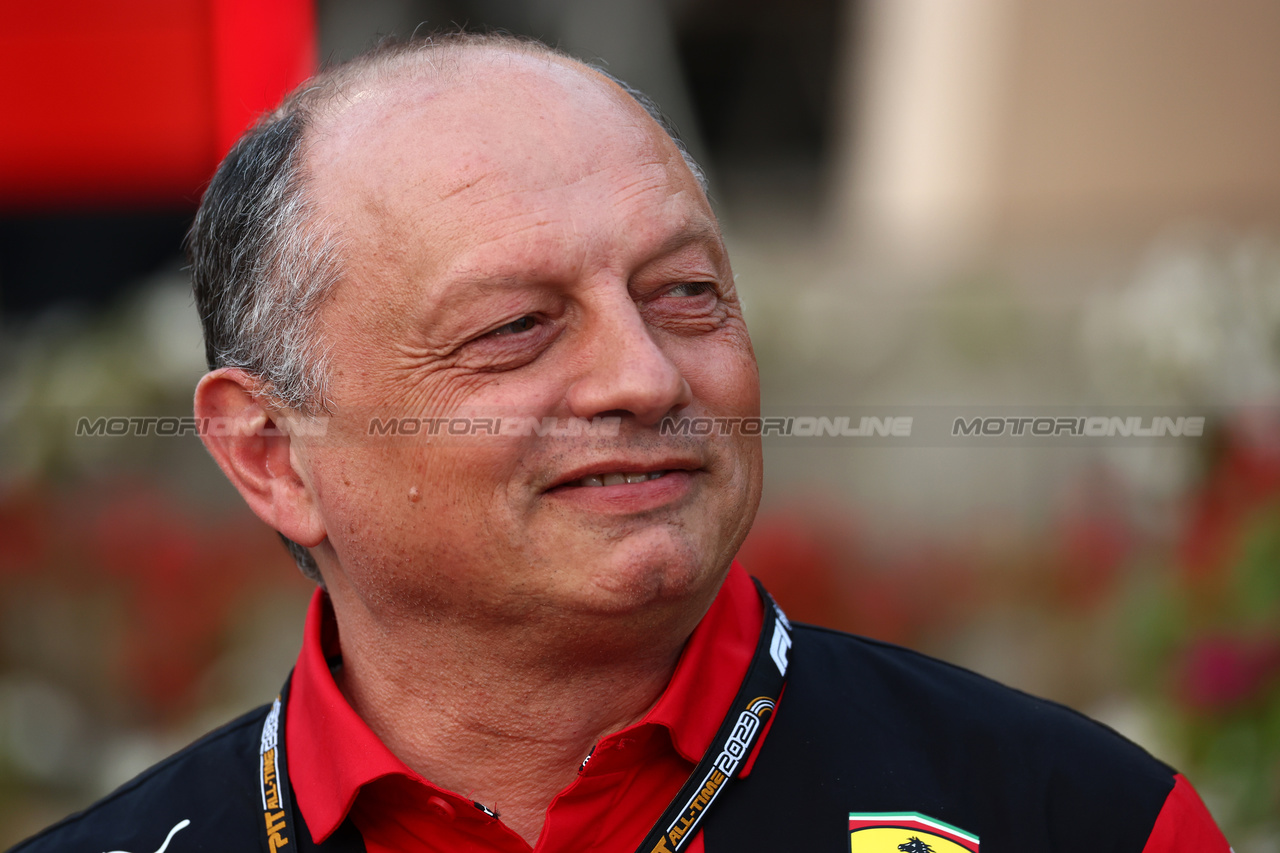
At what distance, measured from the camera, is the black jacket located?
1964 mm

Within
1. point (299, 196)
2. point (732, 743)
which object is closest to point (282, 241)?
point (299, 196)

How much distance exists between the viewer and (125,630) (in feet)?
A: 16.1

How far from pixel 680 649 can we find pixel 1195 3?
6.28m

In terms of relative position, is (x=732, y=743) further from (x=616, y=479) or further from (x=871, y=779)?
(x=616, y=479)

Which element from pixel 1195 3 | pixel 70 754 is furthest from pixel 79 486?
pixel 1195 3

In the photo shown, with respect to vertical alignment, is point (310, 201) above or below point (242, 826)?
above

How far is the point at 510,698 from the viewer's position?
79.4 inches

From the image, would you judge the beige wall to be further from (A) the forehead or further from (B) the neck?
(B) the neck

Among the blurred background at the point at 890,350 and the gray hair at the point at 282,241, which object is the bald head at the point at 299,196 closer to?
the gray hair at the point at 282,241

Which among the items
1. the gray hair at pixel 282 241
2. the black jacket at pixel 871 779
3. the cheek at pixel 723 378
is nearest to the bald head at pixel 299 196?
the gray hair at pixel 282 241

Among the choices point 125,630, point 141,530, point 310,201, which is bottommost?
point 125,630

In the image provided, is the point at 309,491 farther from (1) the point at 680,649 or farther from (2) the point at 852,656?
(2) the point at 852,656

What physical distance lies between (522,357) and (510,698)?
24.0 inches

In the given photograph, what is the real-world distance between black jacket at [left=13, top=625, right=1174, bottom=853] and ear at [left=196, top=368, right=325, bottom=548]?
0.44m
